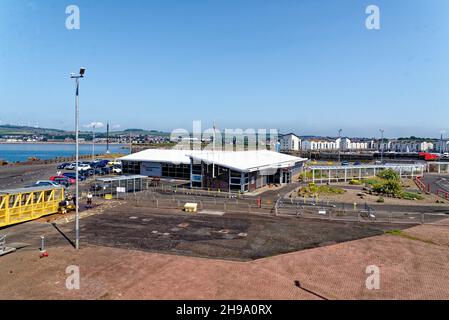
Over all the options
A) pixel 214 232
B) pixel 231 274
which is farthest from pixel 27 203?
pixel 231 274

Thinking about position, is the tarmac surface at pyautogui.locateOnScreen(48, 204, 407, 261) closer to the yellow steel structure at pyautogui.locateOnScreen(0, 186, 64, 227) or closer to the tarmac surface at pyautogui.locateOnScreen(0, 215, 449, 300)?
the tarmac surface at pyautogui.locateOnScreen(0, 215, 449, 300)

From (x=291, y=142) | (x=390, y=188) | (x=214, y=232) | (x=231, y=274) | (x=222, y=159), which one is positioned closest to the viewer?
(x=231, y=274)

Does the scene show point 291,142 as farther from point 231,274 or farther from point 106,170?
point 231,274

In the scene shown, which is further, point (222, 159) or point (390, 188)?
point (222, 159)

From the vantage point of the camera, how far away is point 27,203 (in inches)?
1110

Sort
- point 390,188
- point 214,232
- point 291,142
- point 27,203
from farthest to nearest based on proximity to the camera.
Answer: point 291,142
point 390,188
point 27,203
point 214,232

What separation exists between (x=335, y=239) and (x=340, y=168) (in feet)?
112

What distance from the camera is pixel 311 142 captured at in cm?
19212

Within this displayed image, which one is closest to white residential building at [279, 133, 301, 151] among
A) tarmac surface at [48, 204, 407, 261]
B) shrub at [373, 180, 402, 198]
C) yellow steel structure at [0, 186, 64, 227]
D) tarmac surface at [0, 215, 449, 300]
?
shrub at [373, 180, 402, 198]

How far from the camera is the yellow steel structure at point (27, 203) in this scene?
84.9 ft

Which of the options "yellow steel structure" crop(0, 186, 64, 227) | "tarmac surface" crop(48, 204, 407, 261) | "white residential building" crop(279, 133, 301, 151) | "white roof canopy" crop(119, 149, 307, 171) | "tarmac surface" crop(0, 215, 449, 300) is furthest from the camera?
"white residential building" crop(279, 133, 301, 151)

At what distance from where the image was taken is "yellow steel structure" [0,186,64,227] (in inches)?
1019

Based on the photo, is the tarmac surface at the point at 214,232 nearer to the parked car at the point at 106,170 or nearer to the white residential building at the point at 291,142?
the parked car at the point at 106,170

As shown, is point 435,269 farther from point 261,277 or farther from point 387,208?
point 387,208
